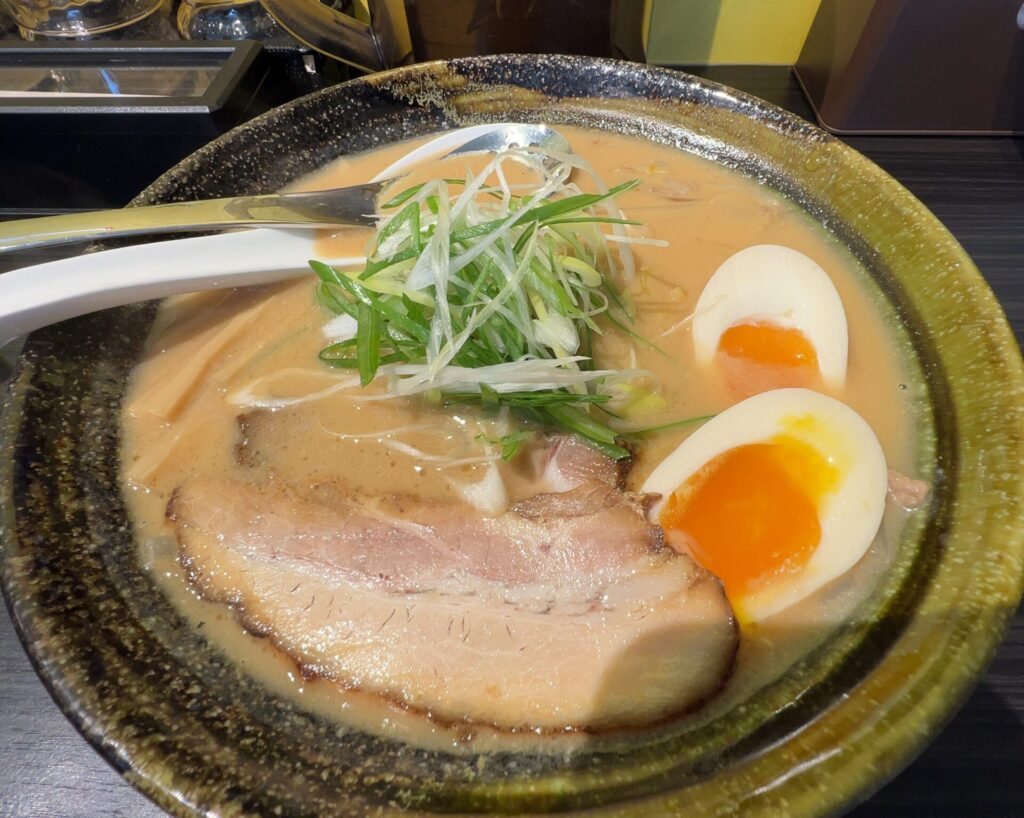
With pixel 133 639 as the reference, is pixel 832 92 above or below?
above

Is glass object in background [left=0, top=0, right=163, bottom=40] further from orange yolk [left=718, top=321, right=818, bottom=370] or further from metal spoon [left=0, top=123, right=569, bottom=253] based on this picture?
orange yolk [left=718, top=321, right=818, bottom=370]

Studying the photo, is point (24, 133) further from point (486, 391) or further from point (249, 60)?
point (486, 391)

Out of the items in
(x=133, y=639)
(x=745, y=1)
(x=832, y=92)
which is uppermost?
(x=745, y=1)

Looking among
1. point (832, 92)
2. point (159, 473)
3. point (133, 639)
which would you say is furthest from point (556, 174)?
point (832, 92)

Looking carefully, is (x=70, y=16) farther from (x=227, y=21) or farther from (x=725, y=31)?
(x=725, y=31)

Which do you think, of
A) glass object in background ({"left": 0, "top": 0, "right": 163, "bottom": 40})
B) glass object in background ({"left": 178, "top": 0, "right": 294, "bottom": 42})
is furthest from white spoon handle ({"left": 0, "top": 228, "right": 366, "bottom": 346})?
glass object in background ({"left": 0, "top": 0, "right": 163, "bottom": 40})

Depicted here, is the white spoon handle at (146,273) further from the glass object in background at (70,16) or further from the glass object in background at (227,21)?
the glass object in background at (70,16)
